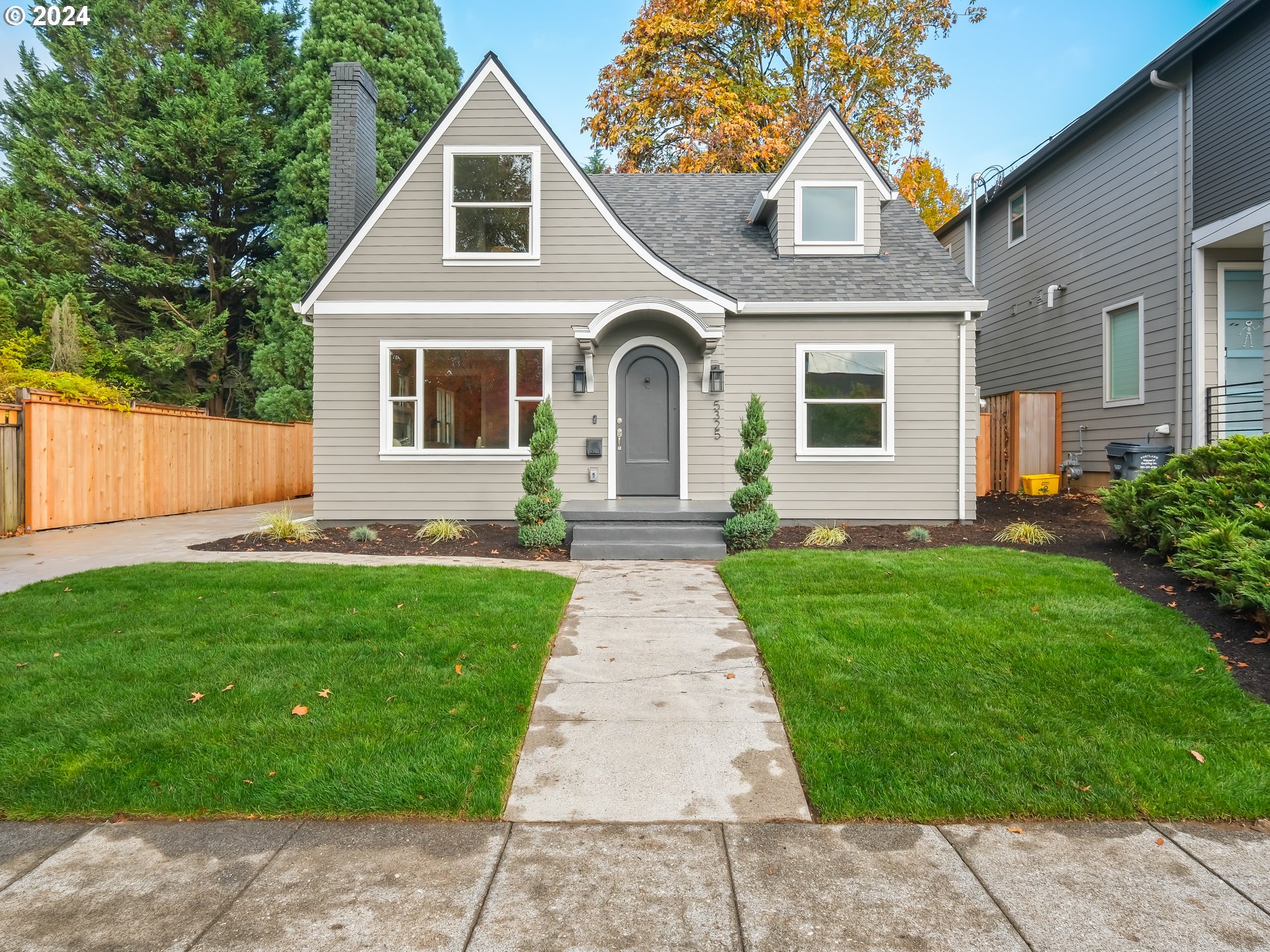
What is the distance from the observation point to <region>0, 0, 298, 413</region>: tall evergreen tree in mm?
19344

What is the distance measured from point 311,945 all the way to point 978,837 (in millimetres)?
2356

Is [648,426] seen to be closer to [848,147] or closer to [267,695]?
[848,147]

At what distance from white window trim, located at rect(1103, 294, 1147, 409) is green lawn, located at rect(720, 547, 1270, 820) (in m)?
7.14

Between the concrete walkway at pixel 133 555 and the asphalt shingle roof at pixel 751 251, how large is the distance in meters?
5.58

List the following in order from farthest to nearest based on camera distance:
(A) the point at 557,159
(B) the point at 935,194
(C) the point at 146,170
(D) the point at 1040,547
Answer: (B) the point at 935,194 < (C) the point at 146,170 < (A) the point at 557,159 < (D) the point at 1040,547

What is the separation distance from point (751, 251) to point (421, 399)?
563 centimetres

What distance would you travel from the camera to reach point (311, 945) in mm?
2146

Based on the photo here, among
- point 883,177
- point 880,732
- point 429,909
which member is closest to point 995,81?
point 883,177

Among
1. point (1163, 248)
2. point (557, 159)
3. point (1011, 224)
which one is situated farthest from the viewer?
Result: point (1011, 224)

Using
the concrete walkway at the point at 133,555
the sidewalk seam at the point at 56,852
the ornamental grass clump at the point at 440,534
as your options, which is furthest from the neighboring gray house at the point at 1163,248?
the sidewalk seam at the point at 56,852

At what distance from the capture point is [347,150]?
36.8ft

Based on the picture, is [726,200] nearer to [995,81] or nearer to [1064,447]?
[1064,447]

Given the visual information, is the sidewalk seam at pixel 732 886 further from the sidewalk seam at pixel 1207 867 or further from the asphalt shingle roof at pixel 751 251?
the asphalt shingle roof at pixel 751 251

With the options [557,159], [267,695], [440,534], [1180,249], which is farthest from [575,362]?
Answer: [1180,249]
